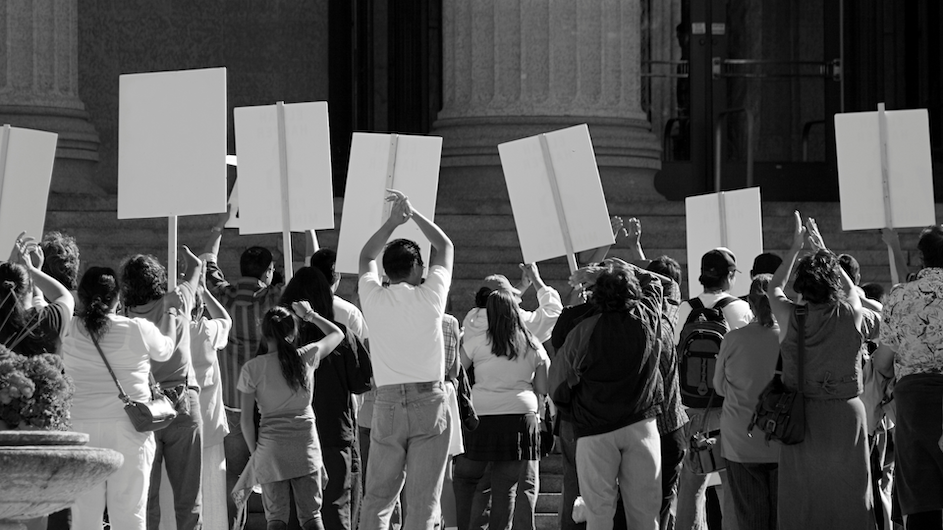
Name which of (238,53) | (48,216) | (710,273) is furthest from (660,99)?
(710,273)

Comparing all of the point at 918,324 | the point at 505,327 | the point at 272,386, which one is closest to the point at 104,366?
the point at 272,386

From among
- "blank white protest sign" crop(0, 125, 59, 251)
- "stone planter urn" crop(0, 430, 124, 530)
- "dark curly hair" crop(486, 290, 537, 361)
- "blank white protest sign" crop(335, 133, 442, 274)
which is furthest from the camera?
"blank white protest sign" crop(335, 133, 442, 274)

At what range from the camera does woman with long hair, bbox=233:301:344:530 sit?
7957mm

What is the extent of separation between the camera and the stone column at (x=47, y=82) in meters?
13.4

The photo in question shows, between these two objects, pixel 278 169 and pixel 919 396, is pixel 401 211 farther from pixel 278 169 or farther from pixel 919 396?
pixel 919 396

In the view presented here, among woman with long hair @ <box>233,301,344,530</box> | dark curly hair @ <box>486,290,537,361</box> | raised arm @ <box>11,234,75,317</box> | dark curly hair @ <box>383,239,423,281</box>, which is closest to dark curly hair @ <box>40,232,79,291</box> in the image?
raised arm @ <box>11,234,75,317</box>

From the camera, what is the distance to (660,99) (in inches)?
790

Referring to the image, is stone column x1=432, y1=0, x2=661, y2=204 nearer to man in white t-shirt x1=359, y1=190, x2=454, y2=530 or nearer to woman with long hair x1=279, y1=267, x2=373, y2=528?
woman with long hair x1=279, y1=267, x2=373, y2=528

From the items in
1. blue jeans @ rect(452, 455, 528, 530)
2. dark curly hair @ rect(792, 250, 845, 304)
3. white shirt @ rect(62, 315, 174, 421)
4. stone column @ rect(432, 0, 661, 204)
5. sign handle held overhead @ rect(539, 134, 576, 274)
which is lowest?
blue jeans @ rect(452, 455, 528, 530)

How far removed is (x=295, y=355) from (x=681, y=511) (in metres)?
2.13

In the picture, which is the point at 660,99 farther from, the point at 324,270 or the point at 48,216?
the point at 324,270

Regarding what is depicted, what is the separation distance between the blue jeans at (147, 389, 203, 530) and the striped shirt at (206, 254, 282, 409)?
838 mm

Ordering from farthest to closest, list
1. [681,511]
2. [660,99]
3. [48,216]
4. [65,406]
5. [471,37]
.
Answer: [660,99], [471,37], [48,216], [681,511], [65,406]

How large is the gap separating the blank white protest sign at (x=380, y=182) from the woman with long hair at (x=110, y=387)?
2.44 meters
